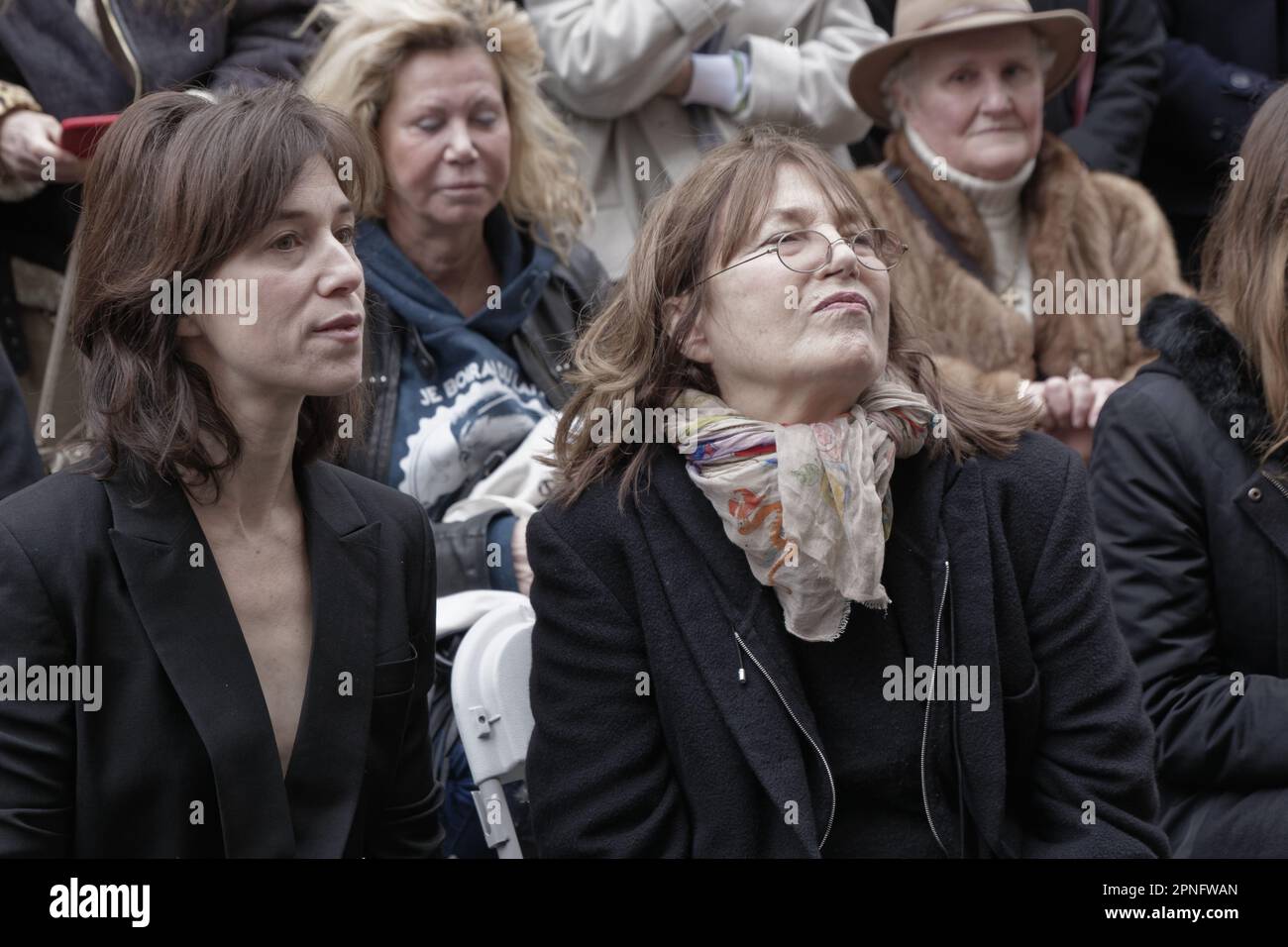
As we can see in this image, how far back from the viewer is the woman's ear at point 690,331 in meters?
3.19

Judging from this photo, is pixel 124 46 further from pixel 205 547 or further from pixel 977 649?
pixel 977 649

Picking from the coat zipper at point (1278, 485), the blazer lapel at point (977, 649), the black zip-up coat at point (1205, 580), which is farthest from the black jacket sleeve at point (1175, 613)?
the blazer lapel at point (977, 649)

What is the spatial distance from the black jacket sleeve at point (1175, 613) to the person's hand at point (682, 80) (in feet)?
6.35

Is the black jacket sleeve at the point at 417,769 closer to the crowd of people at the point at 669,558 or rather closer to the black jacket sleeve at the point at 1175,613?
the crowd of people at the point at 669,558

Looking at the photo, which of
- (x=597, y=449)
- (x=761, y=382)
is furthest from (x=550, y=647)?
(x=761, y=382)

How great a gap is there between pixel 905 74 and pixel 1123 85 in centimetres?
89

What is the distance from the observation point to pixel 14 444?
11.3 ft

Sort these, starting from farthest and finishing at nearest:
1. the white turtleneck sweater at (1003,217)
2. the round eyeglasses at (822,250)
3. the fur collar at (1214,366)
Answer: the white turtleneck sweater at (1003,217), the fur collar at (1214,366), the round eyeglasses at (822,250)

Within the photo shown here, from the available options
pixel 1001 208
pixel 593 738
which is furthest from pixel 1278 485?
pixel 1001 208

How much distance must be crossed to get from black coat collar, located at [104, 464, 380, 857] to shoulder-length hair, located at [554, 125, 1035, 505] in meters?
0.49

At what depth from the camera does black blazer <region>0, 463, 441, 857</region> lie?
2.66m

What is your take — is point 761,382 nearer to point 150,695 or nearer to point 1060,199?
point 150,695

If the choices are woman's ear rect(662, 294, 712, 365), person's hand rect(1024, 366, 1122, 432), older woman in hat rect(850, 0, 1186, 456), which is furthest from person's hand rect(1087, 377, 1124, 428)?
woman's ear rect(662, 294, 712, 365)

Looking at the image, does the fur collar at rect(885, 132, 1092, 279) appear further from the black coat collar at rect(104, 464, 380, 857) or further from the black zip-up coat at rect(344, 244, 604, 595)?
the black coat collar at rect(104, 464, 380, 857)
